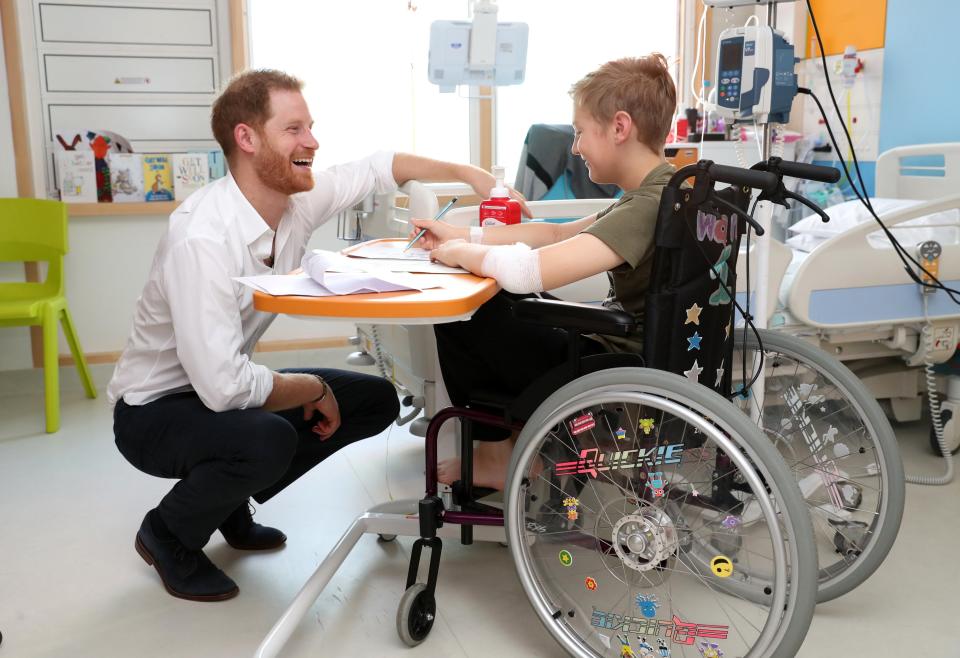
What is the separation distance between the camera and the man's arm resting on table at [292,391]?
74.9 inches

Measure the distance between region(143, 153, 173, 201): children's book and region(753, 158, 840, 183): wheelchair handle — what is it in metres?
2.80

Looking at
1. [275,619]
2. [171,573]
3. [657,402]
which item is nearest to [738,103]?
[657,402]

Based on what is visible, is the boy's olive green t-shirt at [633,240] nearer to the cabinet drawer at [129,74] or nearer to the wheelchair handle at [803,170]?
the wheelchair handle at [803,170]

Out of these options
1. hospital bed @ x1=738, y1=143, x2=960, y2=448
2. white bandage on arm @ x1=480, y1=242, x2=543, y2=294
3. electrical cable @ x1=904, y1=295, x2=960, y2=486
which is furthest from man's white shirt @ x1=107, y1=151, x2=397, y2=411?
electrical cable @ x1=904, y1=295, x2=960, y2=486

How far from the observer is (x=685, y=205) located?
→ 1.51 meters

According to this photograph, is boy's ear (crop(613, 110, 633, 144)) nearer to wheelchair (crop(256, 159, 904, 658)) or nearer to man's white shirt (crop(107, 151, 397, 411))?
wheelchair (crop(256, 159, 904, 658))

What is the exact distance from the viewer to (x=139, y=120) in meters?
3.80

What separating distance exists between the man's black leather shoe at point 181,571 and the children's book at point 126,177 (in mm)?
2133

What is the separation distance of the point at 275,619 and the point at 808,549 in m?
1.10

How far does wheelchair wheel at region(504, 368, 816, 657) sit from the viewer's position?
1.41 m

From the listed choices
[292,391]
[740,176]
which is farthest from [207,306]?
[740,176]

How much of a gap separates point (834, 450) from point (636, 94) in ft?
2.72

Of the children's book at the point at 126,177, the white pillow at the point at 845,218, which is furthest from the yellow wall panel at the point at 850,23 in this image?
the children's book at the point at 126,177

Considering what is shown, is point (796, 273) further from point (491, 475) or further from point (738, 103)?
point (491, 475)
